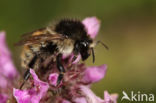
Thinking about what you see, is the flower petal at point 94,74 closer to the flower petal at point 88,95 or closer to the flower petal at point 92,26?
the flower petal at point 88,95

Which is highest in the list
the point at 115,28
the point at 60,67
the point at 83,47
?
the point at 83,47

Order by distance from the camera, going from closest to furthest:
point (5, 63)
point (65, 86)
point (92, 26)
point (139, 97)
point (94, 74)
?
point (65, 86) → point (94, 74) → point (92, 26) → point (5, 63) → point (139, 97)

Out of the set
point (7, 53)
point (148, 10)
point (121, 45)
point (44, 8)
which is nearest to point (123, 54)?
point (121, 45)

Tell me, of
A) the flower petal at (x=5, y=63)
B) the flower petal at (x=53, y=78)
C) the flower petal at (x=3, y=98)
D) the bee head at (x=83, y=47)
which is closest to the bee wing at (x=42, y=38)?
the bee head at (x=83, y=47)

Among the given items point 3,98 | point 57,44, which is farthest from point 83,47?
point 3,98

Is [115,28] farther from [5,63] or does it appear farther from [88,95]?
[88,95]

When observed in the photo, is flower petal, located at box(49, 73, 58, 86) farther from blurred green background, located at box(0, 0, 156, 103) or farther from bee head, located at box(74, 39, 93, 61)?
blurred green background, located at box(0, 0, 156, 103)

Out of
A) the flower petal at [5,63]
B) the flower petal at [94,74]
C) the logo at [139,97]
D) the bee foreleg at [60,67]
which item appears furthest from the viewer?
the logo at [139,97]
